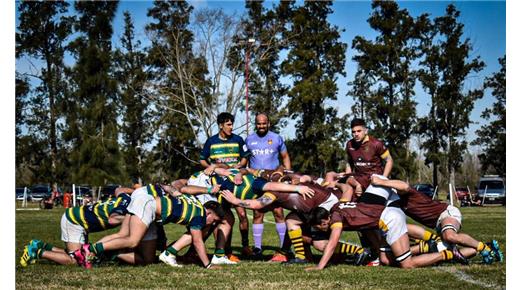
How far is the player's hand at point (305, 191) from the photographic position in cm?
828

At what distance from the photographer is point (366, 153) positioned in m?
10.2

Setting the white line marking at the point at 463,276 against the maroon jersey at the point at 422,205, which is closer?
the white line marking at the point at 463,276

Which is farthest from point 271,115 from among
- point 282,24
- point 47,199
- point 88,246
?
point 88,246

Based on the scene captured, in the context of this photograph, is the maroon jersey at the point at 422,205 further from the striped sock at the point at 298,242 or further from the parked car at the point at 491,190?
the parked car at the point at 491,190

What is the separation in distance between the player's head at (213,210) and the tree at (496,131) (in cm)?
3712

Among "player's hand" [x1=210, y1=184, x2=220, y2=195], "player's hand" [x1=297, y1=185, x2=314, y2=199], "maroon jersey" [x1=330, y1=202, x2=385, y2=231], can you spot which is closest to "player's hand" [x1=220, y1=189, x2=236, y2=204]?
"player's hand" [x1=210, y1=184, x2=220, y2=195]

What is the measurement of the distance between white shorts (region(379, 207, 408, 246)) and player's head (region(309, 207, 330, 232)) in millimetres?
698

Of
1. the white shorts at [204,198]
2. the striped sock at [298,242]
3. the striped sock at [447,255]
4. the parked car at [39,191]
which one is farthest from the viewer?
the parked car at [39,191]

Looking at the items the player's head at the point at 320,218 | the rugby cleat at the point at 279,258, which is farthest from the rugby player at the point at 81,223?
the player's head at the point at 320,218

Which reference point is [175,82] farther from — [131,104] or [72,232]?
[72,232]

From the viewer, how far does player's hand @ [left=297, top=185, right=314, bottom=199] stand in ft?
27.2

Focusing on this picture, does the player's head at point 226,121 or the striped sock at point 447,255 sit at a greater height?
the player's head at point 226,121

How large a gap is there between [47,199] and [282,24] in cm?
1782

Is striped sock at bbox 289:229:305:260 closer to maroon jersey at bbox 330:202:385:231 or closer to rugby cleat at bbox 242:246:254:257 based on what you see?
maroon jersey at bbox 330:202:385:231
